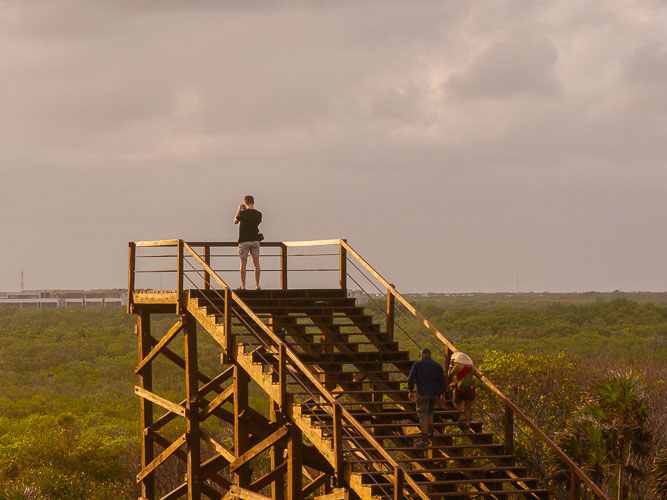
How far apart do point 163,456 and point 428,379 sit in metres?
8.68

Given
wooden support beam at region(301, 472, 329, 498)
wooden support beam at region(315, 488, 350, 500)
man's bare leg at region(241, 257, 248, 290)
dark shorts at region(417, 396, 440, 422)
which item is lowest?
wooden support beam at region(301, 472, 329, 498)

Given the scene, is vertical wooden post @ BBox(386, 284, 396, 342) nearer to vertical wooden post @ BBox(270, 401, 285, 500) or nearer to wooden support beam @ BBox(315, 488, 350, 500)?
vertical wooden post @ BBox(270, 401, 285, 500)

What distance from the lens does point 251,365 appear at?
62.1 ft

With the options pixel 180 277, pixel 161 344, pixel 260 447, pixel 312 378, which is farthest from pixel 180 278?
pixel 312 378

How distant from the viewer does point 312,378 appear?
15797mm

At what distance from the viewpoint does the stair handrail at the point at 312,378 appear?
1391 cm

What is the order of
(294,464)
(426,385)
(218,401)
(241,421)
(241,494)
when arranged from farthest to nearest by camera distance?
1. (218,401)
2. (241,421)
3. (241,494)
4. (294,464)
5. (426,385)

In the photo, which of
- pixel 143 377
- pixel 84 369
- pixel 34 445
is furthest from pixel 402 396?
pixel 84 369

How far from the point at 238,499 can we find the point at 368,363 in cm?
405

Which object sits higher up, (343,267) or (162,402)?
(343,267)

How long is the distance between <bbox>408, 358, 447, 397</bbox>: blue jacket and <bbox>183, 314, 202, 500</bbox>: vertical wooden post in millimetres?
6599

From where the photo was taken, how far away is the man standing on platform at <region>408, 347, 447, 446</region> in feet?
54.6

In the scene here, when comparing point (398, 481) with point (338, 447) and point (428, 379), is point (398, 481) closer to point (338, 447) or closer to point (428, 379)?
point (338, 447)

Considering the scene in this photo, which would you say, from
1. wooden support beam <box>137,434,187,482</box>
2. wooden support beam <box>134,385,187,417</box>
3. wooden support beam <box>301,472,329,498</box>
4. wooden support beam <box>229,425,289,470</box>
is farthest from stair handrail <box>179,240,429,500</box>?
wooden support beam <box>137,434,187,482</box>
